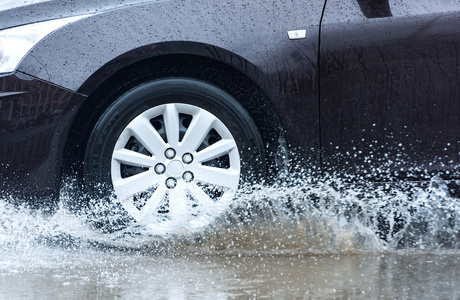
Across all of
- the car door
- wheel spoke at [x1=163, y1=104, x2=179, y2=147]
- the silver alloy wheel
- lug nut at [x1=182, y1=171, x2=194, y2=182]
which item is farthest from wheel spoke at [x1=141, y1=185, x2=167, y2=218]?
the car door

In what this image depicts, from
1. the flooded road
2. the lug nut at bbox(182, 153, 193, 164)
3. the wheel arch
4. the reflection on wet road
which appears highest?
the wheel arch

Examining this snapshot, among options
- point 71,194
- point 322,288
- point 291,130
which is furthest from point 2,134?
point 322,288

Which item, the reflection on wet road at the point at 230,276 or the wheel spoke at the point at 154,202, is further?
the wheel spoke at the point at 154,202

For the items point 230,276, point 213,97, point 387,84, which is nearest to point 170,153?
point 213,97

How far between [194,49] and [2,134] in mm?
929

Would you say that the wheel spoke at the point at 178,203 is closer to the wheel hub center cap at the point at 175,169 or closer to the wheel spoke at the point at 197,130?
the wheel hub center cap at the point at 175,169

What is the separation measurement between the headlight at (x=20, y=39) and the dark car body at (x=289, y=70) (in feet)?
0.12

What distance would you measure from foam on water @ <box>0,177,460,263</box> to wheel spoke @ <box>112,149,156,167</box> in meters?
0.30

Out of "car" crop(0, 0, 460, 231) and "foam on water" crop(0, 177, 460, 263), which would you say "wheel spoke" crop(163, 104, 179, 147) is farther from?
"foam on water" crop(0, 177, 460, 263)

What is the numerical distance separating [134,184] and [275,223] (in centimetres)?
67

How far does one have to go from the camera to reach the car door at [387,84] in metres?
3.75

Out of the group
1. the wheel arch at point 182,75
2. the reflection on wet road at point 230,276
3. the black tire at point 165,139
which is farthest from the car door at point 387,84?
the reflection on wet road at point 230,276

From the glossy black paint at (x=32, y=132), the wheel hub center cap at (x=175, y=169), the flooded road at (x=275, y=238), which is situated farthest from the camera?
the wheel hub center cap at (x=175, y=169)

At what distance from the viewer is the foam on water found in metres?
3.84
